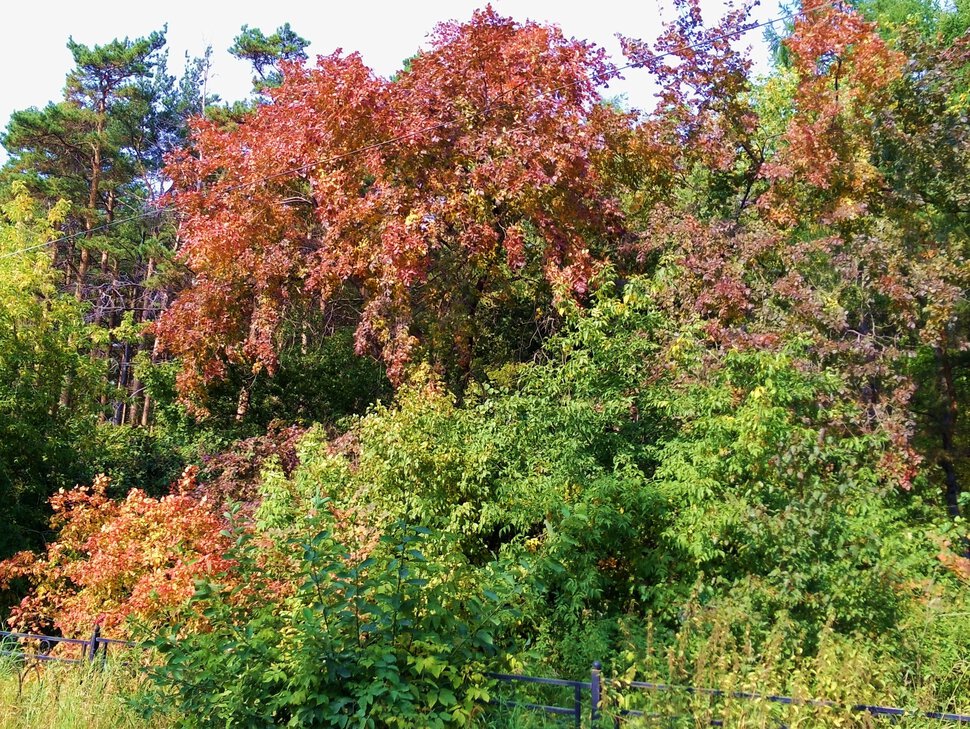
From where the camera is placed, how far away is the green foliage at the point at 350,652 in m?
4.09

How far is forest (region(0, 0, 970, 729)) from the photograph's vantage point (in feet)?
15.1

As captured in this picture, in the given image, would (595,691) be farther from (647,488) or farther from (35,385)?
(35,385)

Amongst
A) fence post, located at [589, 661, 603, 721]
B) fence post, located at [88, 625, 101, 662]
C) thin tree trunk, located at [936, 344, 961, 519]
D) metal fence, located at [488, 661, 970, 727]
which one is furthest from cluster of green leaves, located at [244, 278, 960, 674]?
thin tree trunk, located at [936, 344, 961, 519]

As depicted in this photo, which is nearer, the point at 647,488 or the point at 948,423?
the point at 647,488

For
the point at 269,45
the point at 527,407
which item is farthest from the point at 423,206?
the point at 269,45

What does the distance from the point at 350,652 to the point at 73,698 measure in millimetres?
2100

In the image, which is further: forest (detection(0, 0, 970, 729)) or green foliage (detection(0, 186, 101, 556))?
green foliage (detection(0, 186, 101, 556))

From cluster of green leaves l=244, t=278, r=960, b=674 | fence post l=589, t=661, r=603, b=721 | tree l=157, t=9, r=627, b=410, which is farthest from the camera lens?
tree l=157, t=9, r=627, b=410

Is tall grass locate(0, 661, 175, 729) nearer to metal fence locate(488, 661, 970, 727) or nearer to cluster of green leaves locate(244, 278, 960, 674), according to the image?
metal fence locate(488, 661, 970, 727)

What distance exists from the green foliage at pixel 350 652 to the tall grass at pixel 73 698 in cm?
38

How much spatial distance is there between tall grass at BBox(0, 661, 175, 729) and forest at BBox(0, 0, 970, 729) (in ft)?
0.10

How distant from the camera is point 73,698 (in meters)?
5.03

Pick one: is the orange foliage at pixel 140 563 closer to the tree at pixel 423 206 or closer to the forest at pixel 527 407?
the forest at pixel 527 407

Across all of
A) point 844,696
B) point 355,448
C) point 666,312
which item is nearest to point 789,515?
point 844,696
